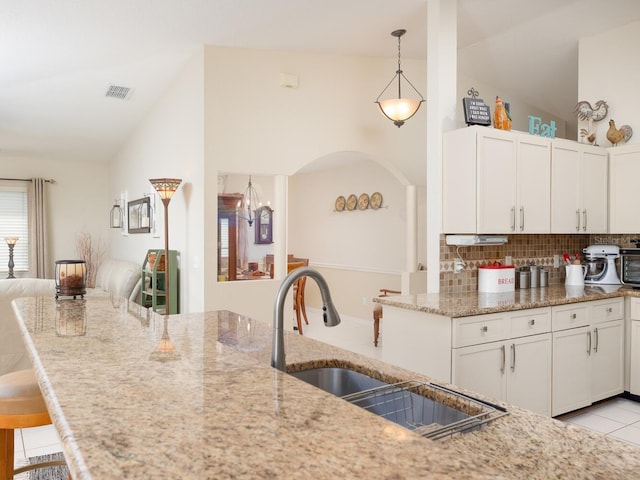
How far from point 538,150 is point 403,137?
5.98ft

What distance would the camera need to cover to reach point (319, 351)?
5.76ft

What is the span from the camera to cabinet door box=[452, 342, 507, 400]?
9.92 feet

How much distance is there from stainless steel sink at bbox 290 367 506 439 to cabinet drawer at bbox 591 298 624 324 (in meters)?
2.95

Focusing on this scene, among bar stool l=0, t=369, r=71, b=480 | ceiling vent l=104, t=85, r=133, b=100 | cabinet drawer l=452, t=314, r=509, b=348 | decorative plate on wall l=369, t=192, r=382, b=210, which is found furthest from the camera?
decorative plate on wall l=369, t=192, r=382, b=210

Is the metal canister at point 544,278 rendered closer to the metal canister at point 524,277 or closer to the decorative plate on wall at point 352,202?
the metal canister at point 524,277

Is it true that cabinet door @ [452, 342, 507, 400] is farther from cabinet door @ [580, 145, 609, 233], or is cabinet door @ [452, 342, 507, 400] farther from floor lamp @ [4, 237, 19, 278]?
floor lamp @ [4, 237, 19, 278]

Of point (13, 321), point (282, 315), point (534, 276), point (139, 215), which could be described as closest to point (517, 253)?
point (534, 276)

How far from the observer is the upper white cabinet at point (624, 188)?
438 centimetres

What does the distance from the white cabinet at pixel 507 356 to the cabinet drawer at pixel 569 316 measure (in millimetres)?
80

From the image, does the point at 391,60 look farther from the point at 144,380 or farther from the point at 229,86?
the point at 144,380

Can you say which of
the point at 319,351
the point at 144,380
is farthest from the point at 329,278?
the point at 144,380

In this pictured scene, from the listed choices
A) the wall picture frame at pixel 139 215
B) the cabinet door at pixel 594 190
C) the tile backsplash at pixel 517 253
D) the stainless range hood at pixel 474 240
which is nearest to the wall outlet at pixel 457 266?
the tile backsplash at pixel 517 253

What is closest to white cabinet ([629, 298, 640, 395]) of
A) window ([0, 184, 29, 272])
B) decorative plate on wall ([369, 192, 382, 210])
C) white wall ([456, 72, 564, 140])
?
white wall ([456, 72, 564, 140])

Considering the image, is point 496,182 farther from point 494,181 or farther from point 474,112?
point 474,112
